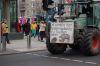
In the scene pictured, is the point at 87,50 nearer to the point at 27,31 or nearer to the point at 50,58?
the point at 50,58

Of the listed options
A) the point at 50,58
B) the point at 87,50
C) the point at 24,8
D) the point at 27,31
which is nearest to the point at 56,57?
the point at 50,58

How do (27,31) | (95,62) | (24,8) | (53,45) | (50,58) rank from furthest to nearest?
(24,8) < (27,31) < (53,45) < (50,58) < (95,62)

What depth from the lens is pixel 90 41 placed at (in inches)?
669

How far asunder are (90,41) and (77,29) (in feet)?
3.29

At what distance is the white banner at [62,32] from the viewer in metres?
17.1

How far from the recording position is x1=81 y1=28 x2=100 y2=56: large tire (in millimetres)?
16953

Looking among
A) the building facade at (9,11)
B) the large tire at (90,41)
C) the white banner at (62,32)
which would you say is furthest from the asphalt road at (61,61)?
the building facade at (9,11)

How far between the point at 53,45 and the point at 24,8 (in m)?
55.1

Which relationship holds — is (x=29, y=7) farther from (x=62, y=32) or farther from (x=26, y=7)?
(x=62, y=32)

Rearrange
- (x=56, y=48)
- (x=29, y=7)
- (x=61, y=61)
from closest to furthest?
(x=61, y=61), (x=56, y=48), (x=29, y=7)

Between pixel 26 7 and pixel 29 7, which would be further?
pixel 26 7

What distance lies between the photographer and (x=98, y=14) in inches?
746

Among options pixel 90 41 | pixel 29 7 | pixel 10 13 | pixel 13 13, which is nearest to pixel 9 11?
pixel 10 13

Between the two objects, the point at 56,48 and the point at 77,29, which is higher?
the point at 77,29
